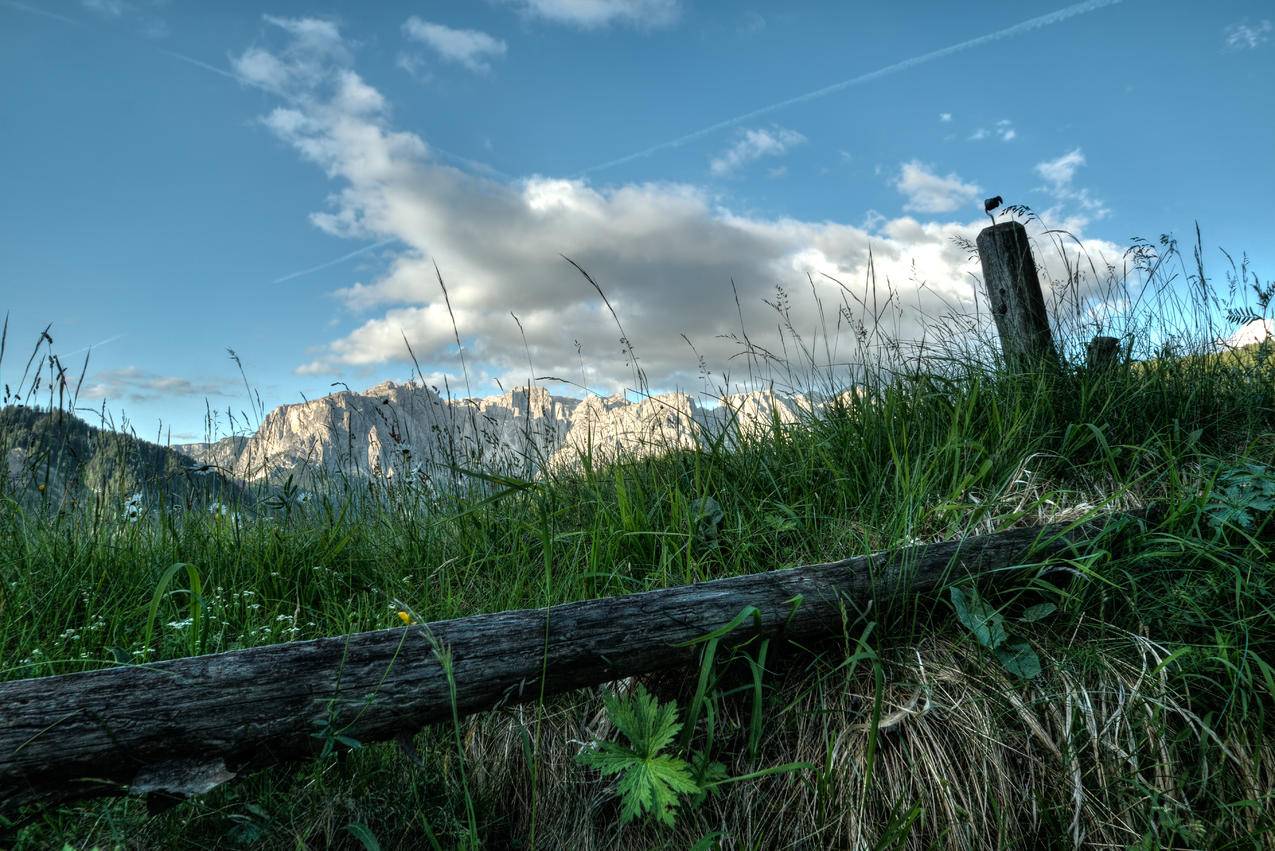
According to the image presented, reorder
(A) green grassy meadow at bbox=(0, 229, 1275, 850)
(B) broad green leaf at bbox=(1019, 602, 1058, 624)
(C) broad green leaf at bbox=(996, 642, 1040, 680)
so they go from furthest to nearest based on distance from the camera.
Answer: (B) broad green leaf at bbox=(1019, 602, 1058, 624) < (C) broad green leaf at bbox=(996, 642, 1040, 680) < (A) green grassy meadow at bbox=(0, 229, 1275, 850)

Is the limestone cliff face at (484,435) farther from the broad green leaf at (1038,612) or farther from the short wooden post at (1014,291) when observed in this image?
the broad green leaf at (1038,612)

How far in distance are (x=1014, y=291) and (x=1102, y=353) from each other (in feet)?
2.28

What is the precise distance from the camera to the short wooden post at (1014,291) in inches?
180

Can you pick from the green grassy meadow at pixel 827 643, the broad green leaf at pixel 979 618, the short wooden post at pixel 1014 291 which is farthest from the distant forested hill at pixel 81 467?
the short wooden post at pixel 1014 291

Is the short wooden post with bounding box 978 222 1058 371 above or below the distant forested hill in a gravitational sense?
above

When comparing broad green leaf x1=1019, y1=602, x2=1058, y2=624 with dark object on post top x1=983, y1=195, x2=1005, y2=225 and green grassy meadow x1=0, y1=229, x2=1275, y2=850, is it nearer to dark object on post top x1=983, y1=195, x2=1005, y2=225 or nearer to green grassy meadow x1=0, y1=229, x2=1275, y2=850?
green grassy meadow x1=0, y1=229, x2=1275, y2=850

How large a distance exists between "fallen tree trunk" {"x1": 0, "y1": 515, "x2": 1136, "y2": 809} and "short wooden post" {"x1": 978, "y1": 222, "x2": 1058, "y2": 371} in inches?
111

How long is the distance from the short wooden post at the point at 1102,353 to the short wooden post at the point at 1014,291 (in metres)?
0.23

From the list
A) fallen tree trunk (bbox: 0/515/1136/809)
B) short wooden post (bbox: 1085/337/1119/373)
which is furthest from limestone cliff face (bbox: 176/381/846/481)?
short wooden post (bbox: 1085/337/1119/373)

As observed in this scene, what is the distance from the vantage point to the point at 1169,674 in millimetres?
2357

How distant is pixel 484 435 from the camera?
4.89 metres

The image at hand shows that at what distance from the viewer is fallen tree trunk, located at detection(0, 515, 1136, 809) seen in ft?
5.18

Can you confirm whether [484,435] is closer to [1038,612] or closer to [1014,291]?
[1038,612]

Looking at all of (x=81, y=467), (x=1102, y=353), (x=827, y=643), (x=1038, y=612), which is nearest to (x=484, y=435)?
(x=81, y=467)
